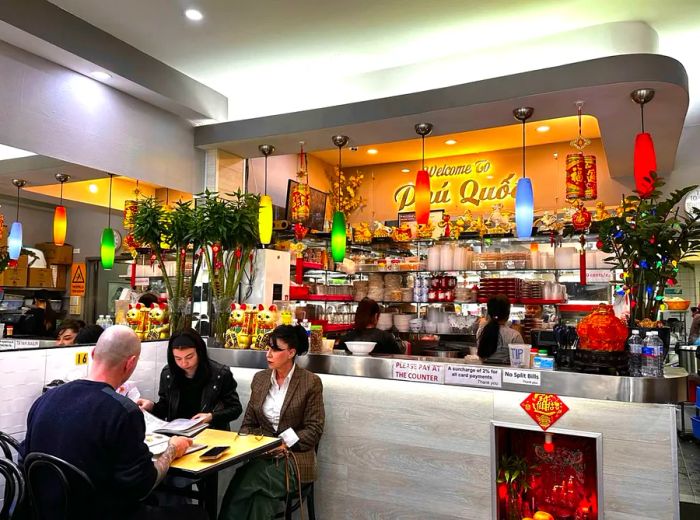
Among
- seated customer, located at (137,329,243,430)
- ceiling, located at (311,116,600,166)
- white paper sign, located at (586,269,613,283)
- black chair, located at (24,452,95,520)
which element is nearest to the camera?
black chair, located at (24,452,95,520)

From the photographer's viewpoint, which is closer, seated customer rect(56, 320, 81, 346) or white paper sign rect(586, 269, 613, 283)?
seated customer rect(56, 320, 81, 346)

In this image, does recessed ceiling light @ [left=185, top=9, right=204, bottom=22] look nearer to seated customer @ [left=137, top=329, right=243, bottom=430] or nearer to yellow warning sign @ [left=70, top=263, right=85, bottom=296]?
yellow warning sign @ [left=70, top=263, right=85, bottom=296]

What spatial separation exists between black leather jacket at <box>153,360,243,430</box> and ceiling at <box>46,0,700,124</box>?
297 cm

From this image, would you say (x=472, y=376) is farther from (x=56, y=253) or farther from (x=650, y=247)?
(x=56, y=253)

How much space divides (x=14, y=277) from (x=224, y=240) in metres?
1.77

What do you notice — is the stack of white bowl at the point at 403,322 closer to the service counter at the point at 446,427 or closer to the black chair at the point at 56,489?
the service counter at the point at 446,427

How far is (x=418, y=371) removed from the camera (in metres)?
4.05

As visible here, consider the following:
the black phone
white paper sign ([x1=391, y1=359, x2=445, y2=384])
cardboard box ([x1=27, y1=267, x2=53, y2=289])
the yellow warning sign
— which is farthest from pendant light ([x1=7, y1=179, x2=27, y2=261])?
white paper sign ([x1=391, y1=359, x2=445, y2=384])

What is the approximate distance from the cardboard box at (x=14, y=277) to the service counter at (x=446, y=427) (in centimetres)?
109

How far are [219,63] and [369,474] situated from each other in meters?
4.22

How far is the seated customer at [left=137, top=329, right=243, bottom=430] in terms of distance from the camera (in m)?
3.88

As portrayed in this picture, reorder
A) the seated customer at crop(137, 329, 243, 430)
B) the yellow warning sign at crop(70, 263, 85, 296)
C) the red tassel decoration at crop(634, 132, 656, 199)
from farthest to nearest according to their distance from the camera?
the yellow warning sign at crop(70, 263, 85, 296), the red tassel decoration at crop(634, 132, 656, 199), the seated customer at crop(137, 329, 243, 430)

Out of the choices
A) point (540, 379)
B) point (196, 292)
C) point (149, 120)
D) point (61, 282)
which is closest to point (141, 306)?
point (61, 282)

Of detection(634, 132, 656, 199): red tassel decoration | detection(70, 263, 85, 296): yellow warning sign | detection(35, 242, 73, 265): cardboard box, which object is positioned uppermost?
detection(634, 132, 656, 199): red tassel decoration
